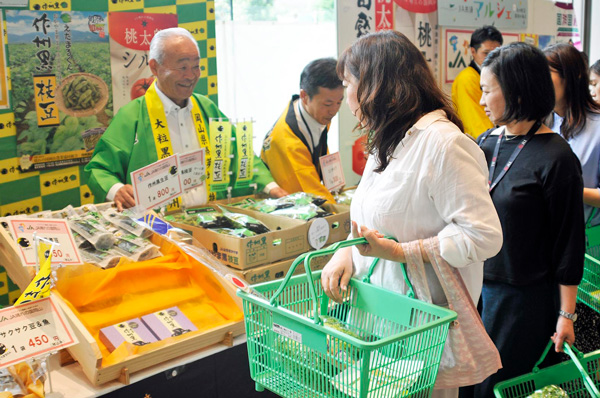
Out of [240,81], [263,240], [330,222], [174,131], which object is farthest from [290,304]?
[240,81]

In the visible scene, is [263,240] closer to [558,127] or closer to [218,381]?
[218,381]

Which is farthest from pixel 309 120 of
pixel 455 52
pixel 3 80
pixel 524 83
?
pixel 455 52

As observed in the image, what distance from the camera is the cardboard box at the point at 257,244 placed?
2289 millimetres

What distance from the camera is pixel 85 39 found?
3203 mm

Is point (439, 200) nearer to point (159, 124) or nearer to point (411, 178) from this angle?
point (411, 178)

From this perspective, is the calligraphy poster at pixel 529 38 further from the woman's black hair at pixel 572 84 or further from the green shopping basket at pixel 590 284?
the green shopping basket at pixel 590 284

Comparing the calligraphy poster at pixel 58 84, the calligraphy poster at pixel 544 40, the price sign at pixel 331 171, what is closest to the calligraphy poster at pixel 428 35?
A: the calligraphy poster at pixel 544 40

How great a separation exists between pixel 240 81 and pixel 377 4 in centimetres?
141

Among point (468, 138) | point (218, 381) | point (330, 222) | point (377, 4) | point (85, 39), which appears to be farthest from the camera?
point (377, 4)

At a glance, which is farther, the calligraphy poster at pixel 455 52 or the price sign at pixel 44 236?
the calligraphy poster at pixel 455 52

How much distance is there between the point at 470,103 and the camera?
505cm

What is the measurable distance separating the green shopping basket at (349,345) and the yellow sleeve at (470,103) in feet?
12.0

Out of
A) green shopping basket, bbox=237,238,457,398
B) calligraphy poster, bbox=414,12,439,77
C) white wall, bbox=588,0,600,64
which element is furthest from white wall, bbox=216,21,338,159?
white wall, bbox=588,0,600,64

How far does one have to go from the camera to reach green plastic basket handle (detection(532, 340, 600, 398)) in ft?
6.00
